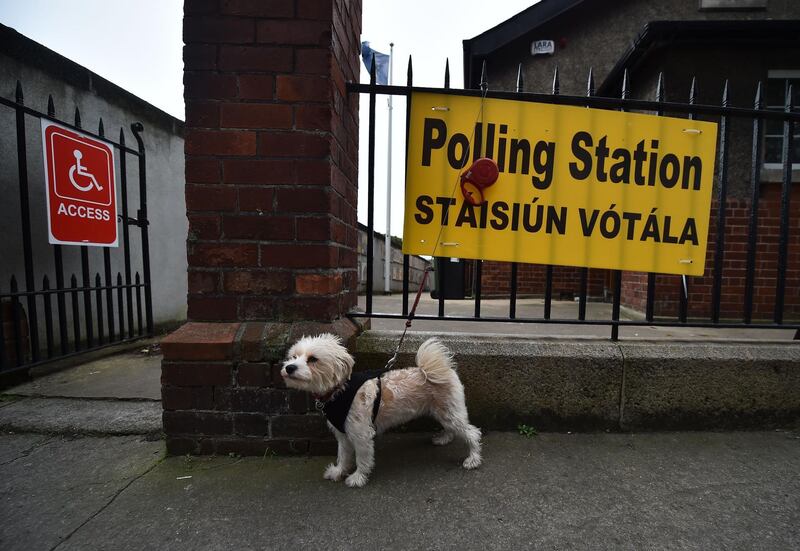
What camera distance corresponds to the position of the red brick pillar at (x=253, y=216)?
1820 mm

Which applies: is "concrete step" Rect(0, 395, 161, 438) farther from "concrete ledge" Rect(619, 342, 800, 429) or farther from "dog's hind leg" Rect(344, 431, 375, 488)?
"concrete ledge" Rect(619, 342, 800, 429)

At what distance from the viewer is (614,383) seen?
2.17m

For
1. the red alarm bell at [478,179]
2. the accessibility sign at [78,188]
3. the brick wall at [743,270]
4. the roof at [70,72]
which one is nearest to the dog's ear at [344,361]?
the red alarm bell at [478,179]

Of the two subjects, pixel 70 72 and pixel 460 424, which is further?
pixel 70 72

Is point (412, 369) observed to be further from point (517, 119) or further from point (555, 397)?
point (517, 119)

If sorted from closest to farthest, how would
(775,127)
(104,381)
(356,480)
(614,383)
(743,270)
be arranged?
1. (356,480)
2. (614,383)
3. (104,381)
4. (743,270)
5. (775,127)

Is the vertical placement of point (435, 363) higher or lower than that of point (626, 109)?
lower

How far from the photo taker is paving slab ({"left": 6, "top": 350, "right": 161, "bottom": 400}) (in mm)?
2639

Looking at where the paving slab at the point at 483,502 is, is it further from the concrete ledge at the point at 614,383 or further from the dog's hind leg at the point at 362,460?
the concrete ledge at the point at 614,383

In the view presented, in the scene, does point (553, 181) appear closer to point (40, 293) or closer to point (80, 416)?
point (80, 416)

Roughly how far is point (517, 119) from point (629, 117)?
0.67 meters

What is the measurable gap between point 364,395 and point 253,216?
3.42 ft

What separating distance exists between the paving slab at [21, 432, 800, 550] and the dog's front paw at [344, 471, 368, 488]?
3cm

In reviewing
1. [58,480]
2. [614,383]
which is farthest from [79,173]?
[614,383]
